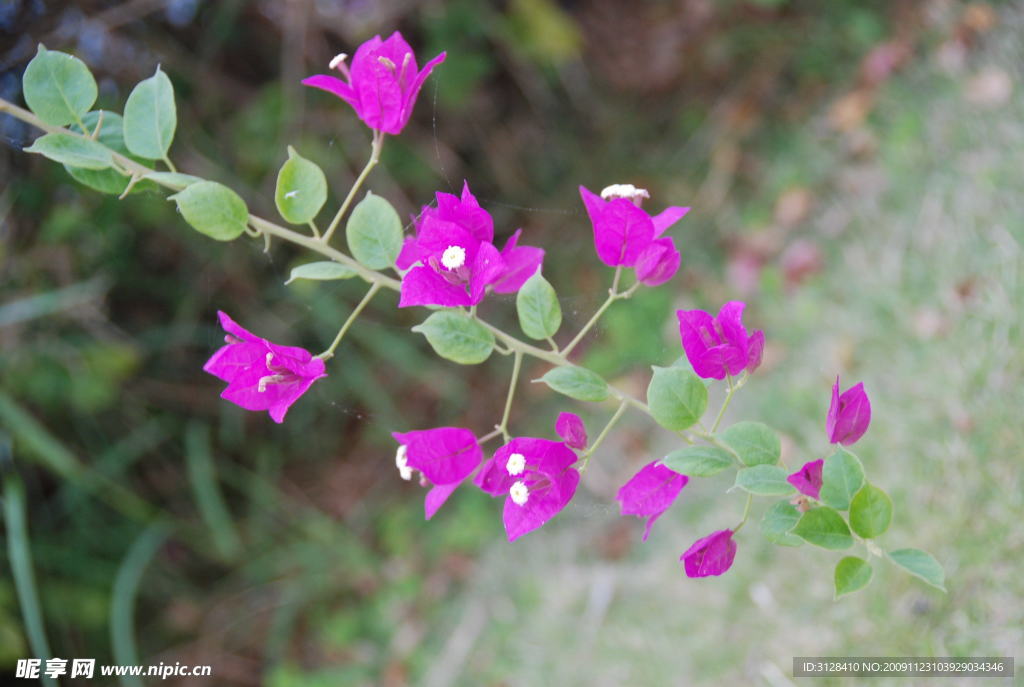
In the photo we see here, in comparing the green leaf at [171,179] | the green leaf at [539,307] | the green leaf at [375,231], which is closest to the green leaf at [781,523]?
the green leaf at [539,307]

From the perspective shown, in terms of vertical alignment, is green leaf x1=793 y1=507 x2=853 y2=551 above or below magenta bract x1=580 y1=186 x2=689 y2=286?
below

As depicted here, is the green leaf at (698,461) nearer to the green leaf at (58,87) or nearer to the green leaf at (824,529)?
the green leaf at (824,529)

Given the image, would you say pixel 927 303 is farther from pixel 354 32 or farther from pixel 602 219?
pixel 354 32

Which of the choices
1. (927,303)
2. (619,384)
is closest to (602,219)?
(927,303)

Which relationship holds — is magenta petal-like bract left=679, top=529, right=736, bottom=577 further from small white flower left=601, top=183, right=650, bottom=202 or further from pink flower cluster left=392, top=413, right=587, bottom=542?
small white flower left=601, top=183, right=650, bottom=202

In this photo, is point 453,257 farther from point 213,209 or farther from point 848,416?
point 848,416

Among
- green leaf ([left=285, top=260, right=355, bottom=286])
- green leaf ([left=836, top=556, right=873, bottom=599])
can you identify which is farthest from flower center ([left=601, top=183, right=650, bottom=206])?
green leaf ([left=836, top=556, right=873, bottom=599])

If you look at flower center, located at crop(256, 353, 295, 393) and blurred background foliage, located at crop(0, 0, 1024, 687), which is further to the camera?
blurred background foliage, located at crop(0, 0, 1024, 687)

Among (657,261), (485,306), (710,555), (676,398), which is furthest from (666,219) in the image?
(485,306)
